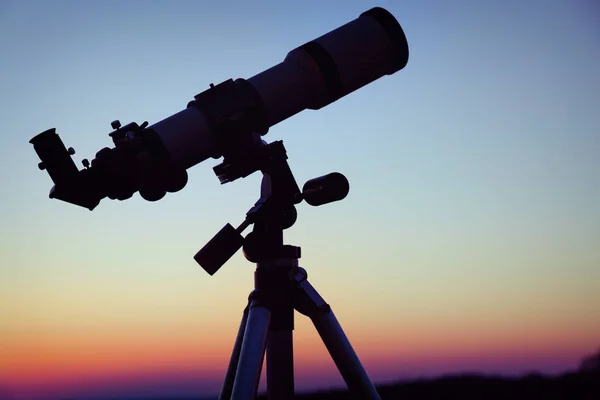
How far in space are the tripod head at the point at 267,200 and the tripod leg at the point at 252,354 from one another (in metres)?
0.41

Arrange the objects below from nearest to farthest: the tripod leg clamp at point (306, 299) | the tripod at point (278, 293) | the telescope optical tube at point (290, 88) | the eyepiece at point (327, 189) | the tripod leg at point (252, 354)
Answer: the tripod leg at point (252, 354)
the tripod at point (278, 293)
the tripod leg clamp at point (306, 299)
the eyepiece at point (327, 189)
the telescope optical tube at point (290, 88)

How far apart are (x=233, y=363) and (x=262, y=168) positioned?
4.44 ft

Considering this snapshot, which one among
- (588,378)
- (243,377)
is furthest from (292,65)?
(588,378)

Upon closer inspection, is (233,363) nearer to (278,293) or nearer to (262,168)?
(278,293)

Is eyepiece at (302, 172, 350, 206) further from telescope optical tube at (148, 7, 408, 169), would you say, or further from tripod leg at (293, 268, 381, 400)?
telescope optical tube at (148, 7, 408, 169)

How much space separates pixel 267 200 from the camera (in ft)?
14.4

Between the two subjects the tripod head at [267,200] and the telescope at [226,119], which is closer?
the tripod head at [267,200]

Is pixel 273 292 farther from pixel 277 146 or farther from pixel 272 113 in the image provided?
pixel 272 113

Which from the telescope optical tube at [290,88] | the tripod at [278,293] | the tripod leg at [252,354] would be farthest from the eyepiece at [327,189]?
the tripod leg at [252,354]

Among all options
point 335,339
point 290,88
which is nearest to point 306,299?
point 335,339

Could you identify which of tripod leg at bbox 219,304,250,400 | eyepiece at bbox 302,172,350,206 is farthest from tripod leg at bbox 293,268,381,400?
eyepiece at bbox 302,172,350,206

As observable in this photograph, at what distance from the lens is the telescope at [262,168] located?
409cm

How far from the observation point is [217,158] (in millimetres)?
4809

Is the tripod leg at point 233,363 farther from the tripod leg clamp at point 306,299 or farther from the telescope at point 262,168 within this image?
the tripod leg clamp at point 306,299
